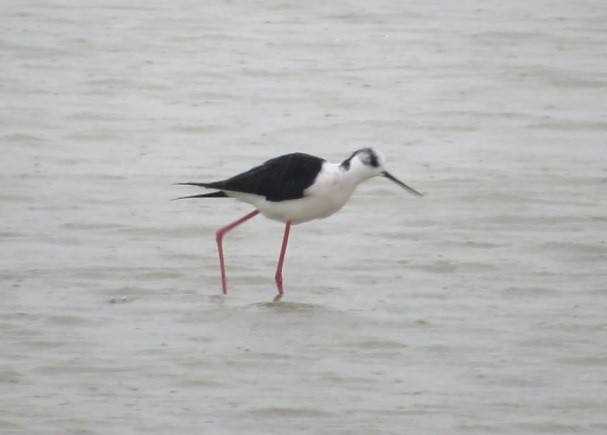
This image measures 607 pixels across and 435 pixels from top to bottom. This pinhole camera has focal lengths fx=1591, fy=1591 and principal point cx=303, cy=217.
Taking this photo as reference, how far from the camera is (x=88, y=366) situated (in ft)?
21.1

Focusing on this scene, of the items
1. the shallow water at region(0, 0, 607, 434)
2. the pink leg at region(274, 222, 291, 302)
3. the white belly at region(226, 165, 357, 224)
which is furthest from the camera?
the white belly at region(226, 165, 357, 224)

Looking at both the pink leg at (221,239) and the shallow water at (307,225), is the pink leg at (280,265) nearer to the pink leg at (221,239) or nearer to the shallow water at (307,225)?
the shallow water at (307,225)

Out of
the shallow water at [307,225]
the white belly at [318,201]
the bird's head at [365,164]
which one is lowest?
the shallow water at [307,225]

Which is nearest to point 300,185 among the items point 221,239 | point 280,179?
point 280,179

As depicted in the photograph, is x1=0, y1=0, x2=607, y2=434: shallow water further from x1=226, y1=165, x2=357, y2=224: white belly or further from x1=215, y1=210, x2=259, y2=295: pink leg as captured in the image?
x1=226, y1=165, x2=357, y2=224: white belly

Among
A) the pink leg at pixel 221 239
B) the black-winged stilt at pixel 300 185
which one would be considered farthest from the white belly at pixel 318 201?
the pink leg at pixel 221 239

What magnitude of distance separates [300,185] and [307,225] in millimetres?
1124

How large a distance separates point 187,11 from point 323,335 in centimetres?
726

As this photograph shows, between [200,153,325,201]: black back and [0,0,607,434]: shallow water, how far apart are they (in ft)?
1.38

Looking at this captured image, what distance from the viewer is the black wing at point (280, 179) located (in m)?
7.73

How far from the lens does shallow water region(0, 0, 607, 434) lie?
616 centimetres

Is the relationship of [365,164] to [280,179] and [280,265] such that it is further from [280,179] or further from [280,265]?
[280,265]

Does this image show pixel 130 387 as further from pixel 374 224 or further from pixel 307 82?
pixel 307 82

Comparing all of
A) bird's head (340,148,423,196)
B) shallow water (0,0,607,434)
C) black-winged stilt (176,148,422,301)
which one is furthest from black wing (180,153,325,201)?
shallow water (0,0,607,434)
